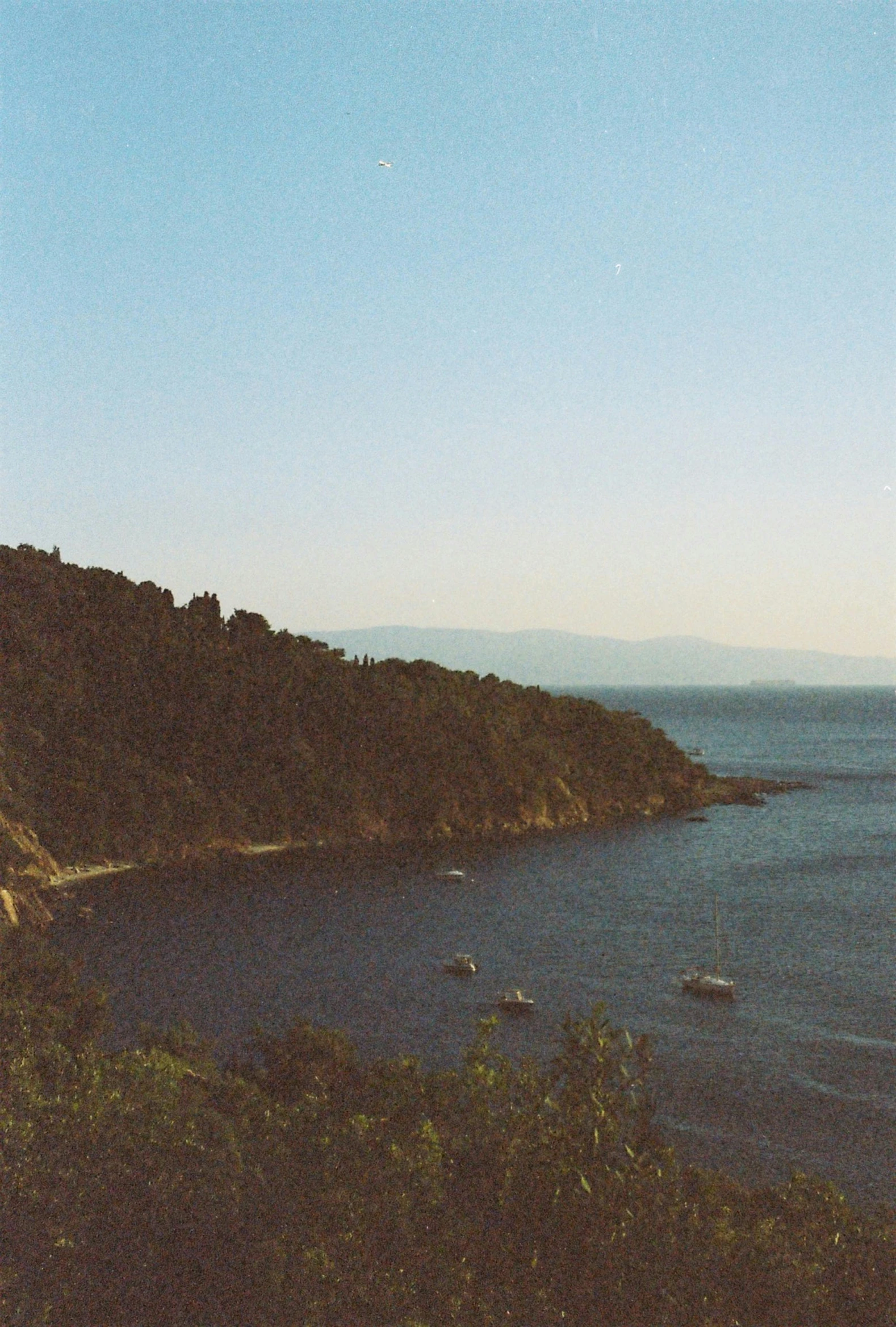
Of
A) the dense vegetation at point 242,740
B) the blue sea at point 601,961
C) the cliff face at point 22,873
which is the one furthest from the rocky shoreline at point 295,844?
the blue sea at point 601,961

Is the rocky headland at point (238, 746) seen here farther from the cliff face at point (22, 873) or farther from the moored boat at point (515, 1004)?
the moored boat at point (515, 1004)

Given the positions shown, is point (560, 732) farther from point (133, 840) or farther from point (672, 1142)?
point (672, 1142)

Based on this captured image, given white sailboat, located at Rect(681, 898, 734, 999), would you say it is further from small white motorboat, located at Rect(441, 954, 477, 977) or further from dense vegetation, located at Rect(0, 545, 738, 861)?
dense vegetation, located at Rect(0, 545, 738, 861)

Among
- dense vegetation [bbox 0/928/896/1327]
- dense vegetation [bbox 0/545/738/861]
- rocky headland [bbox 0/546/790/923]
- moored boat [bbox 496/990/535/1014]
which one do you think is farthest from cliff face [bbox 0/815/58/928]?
dense vegetation [bbox 0/928/896/1327]

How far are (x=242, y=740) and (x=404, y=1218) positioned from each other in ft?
306

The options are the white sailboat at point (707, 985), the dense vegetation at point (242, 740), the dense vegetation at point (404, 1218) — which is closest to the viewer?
the dense vegetation at point (404, 1218)

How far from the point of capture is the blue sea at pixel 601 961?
45438 millimetres

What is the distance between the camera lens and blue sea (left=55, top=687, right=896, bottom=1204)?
149 feet

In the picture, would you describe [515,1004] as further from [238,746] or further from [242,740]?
[242,740]

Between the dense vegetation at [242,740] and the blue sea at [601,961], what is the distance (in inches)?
351

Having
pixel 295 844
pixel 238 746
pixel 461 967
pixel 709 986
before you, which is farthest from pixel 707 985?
pixel 238 746

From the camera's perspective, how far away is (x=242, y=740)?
112 m

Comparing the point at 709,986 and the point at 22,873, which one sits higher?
the point at 22,873

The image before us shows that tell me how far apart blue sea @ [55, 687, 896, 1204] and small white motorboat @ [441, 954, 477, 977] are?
0.72 metres
